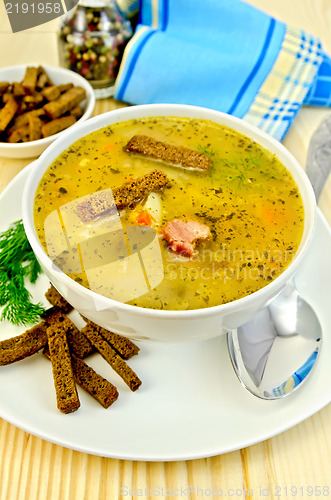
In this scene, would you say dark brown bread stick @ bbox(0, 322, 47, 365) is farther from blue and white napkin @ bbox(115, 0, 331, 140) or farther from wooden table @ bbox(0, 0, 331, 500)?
blue and white napkin @ bbox(115, 0, 331, 140)

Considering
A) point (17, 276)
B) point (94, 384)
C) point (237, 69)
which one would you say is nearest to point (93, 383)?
point (94, 384)

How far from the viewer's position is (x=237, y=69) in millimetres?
2527

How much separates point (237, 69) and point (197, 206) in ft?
4.00

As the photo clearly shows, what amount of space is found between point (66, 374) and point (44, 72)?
5.68ft

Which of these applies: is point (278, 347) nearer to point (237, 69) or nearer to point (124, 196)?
point (124, 196)

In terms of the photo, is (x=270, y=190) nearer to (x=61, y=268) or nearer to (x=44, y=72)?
(x=61, y=268)

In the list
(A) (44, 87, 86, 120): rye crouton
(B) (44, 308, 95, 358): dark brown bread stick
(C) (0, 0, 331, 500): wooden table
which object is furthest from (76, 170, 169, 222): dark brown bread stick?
(A) (44, 87, 86, 120): rye crouton

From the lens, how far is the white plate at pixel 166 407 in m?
1.30

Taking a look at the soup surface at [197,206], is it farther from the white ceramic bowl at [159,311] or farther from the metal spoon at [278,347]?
the metal spoon at [278,347]

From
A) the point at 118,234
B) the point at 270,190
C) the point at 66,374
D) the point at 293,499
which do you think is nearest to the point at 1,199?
the point at 118,234

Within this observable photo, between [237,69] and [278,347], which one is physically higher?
[237,69]

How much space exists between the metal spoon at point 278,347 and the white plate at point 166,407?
3cm

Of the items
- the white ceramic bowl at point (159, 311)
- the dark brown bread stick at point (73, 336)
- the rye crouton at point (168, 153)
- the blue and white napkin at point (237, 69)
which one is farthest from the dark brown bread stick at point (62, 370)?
the blue and white napkin at point (237, 69)

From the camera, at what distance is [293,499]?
133 centimetres
